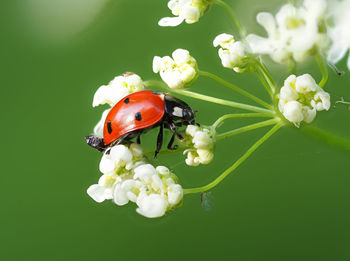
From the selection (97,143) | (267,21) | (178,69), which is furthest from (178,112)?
(267,21)

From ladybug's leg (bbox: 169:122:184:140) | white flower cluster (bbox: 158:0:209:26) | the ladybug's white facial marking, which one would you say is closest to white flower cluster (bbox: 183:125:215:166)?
ladybug's leg (bbox: 169:122:184:140)

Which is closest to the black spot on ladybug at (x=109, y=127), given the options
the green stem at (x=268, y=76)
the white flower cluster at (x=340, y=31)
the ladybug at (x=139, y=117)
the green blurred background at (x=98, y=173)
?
the ladybug at (x=139, y=117)

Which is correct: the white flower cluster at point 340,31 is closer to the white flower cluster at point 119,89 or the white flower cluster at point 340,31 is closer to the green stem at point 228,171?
the green stem at point 228,171

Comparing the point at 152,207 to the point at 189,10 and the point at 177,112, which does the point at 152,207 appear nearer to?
the point at 177,112

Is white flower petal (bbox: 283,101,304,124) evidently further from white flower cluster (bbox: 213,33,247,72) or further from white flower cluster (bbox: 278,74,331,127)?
white flower cluster (bbox: 213,33,247,72)

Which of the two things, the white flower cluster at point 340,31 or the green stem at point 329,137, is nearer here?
the white flower cluster at point 340,31

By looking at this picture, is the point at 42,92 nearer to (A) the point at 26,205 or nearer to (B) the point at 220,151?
(A) the point at 26,205
